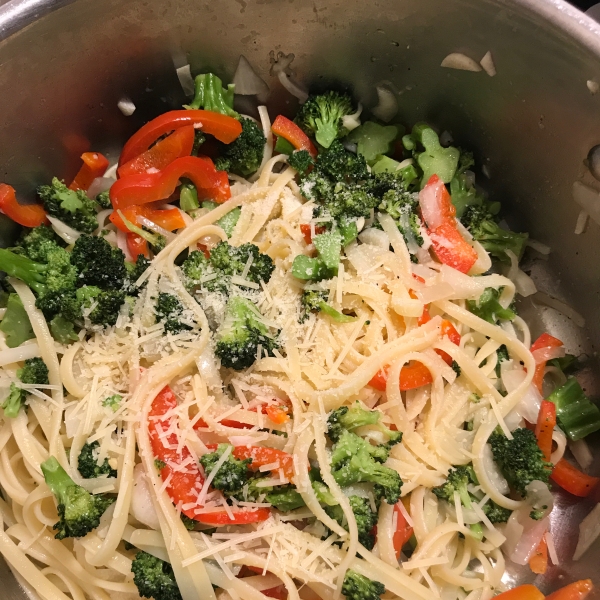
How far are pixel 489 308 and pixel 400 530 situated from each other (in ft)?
3.94

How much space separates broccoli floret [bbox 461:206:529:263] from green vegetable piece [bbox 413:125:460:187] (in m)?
0.23

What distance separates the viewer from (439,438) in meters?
2.79

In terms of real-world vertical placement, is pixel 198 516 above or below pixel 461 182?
below

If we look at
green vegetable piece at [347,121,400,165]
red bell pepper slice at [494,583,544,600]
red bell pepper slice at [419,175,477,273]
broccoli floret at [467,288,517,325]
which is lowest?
red bell pepper slice at [494,583,544,600]

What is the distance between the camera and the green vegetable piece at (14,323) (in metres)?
2.80

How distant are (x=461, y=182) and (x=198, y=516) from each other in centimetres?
215

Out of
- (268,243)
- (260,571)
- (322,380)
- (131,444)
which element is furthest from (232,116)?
(260,571)

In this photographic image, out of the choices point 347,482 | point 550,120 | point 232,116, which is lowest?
point 347,482

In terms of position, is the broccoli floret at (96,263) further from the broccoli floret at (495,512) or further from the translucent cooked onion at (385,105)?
the broccoli floret at (495,512)

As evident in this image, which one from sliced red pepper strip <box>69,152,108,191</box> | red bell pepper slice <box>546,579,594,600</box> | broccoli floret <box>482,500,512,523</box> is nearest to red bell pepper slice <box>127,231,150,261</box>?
sliced red pepper strip <box>69,152,108,191</box>

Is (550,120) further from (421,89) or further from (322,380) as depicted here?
(322,380)

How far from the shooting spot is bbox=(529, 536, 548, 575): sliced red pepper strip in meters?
2.86

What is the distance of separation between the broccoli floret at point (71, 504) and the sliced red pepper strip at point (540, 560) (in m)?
2.05

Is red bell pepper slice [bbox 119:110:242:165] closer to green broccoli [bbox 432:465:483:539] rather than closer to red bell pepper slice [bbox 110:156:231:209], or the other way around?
red bell pepper slice [bbox 110:156:231:209]
